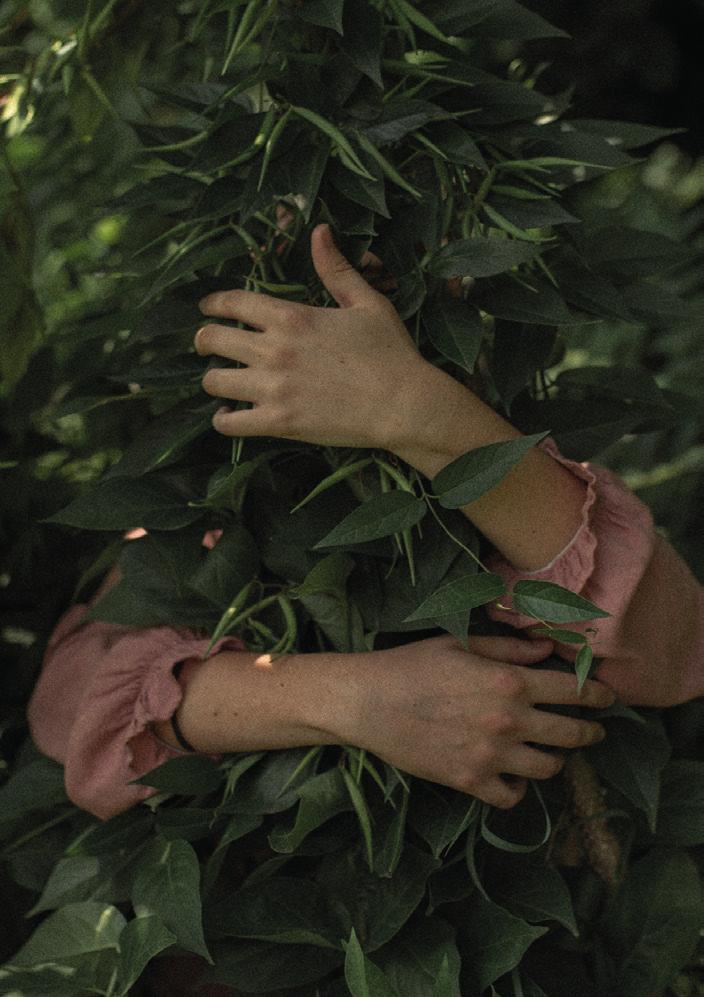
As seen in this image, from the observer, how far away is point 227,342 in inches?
28.8

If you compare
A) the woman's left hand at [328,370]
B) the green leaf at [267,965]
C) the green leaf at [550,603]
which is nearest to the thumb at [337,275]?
the woman's left hand at [328,370]

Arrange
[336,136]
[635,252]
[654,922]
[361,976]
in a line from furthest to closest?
1. [635,252]
2. [654,922]
3. [336,136]
4. [361,976]

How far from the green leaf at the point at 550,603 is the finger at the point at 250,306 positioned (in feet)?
0.75

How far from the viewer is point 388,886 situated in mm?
754

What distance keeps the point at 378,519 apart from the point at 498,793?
216 millimetres

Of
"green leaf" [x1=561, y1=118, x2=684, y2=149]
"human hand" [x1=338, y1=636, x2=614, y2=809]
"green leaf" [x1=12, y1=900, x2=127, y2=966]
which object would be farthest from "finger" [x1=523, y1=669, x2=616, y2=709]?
"green leaf" [x1=561, y1=118, x2=684, y2=149]

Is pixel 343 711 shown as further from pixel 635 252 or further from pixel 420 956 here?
pixel 635 252

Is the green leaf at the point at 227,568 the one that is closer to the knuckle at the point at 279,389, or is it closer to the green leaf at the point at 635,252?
the knuckle at the point at 279,389

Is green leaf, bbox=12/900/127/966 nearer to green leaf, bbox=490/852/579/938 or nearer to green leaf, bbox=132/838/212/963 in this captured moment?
green leaf, bbox=132/838/212/963

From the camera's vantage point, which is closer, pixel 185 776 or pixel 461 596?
pixel 461 596

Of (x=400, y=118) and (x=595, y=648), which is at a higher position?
(x=400, y=118)

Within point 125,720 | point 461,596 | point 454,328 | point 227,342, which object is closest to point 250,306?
point 227,342

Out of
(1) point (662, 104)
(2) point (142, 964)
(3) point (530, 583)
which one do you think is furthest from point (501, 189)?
(1) point (662, 104)

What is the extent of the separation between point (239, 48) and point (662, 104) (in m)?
1.66
